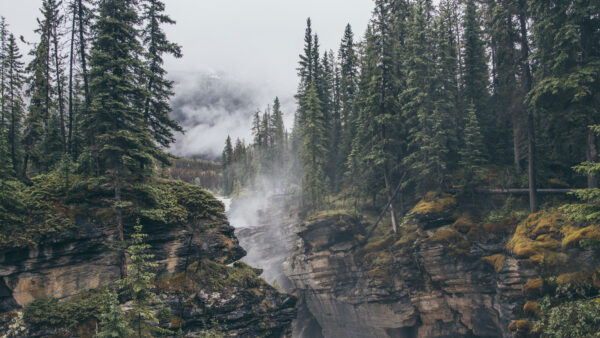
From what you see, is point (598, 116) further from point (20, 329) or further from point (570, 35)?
point (20, 329)

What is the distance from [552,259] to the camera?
62.3ft

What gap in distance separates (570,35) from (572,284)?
14.3 m

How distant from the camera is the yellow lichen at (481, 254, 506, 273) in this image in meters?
22.1

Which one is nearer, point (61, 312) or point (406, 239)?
point (61, 312)

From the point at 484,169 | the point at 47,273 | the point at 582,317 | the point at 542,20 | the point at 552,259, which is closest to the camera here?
the point at 582,317

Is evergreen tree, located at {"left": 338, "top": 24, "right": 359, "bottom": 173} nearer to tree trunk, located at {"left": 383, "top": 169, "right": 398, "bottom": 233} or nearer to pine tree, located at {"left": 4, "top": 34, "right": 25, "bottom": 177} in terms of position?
tree trunk, located at {"left": 383, "top": 169, "right": 398, "bottom": 233}

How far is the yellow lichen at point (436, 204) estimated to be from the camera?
90.0 ft

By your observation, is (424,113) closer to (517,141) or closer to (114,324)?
(517,141)

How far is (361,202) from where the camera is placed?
125 feet

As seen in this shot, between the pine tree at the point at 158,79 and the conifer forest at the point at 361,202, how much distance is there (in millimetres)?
150

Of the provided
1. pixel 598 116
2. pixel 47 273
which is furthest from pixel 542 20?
pixel 47 273

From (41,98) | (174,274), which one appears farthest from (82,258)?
(41,98)

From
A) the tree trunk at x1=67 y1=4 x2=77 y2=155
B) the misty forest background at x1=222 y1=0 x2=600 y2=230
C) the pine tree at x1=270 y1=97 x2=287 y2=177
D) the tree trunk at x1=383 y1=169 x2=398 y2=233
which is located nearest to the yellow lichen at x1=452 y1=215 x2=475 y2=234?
the misty forest background at x1=222 y1=0 x2=600 y2=230

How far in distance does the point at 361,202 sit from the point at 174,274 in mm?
22830
